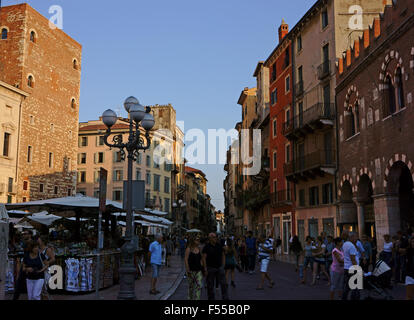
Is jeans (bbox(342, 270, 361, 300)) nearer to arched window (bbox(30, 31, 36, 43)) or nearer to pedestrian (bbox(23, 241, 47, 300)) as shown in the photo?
pedestrian (bbox(23, 241, 47, 300))

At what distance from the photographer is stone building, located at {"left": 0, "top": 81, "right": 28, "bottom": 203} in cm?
3466

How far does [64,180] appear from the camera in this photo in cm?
4353

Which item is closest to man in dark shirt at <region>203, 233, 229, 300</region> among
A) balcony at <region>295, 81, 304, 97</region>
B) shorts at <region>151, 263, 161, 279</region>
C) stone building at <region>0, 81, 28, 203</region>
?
shorts at <region>151, 263, 161, 279</region>

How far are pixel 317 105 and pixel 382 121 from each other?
32.7 feet

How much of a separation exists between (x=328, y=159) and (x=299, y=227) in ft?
25.5

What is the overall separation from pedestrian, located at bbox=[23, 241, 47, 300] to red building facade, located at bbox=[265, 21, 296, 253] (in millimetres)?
28080

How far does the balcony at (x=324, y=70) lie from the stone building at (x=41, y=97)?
24.5 meters

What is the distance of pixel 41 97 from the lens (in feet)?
132

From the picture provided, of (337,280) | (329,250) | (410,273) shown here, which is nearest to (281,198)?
(329,250)

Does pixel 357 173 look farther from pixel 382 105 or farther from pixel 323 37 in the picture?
pixel 323 37

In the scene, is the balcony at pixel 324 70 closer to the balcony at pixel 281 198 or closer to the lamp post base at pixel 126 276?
the balcony at pixel 281 198

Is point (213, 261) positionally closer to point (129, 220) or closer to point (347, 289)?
point (129, 220)

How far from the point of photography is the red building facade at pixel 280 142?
1439 inches
